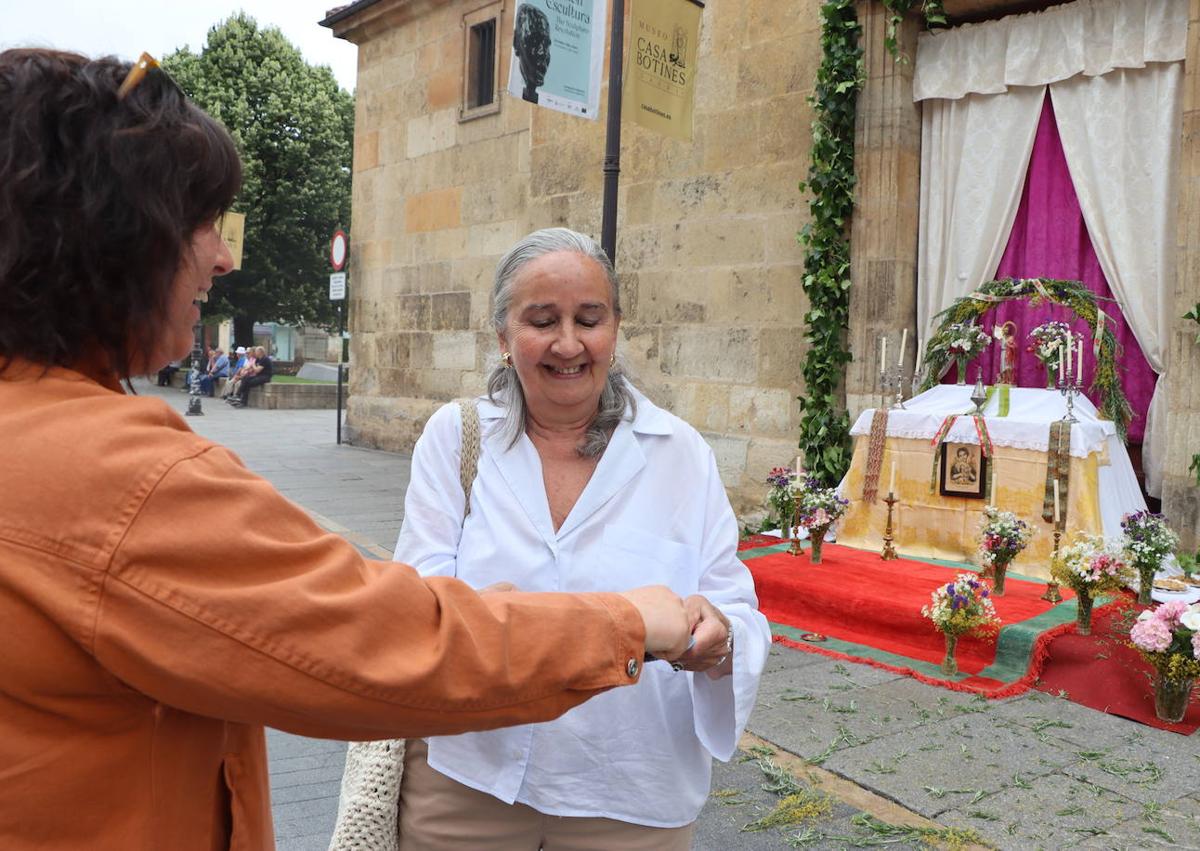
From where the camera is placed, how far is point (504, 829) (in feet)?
6.38

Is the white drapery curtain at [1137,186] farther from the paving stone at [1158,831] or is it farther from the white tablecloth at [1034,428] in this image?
the paving stone at [1158,831]

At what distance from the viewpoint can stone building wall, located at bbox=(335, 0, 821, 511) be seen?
28.2 feet

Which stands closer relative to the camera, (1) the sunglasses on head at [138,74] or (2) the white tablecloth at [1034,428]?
(1) the sunglasses on head at [138,74]

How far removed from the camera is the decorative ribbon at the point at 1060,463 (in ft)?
20.2

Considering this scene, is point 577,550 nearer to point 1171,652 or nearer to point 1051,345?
point 1171,652

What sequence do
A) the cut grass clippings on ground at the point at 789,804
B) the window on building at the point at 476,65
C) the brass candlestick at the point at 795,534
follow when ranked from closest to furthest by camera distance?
the cut grass clippings on ground at the point at 789,804
the brass candlestick at the point at 795,534
the window on building at the point at 476,65

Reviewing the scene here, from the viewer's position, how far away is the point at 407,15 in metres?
13.8

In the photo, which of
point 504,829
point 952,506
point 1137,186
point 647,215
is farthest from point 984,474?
point 504,829

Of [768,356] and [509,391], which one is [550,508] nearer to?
[509,391]

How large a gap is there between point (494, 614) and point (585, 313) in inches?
45.0

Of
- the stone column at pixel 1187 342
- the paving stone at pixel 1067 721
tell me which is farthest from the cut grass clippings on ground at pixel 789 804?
the stone column at pixel 1187 342

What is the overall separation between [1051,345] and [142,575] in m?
6.74

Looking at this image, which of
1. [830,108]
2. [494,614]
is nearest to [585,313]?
[494,614]

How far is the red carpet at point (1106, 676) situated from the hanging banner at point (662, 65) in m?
4.25
